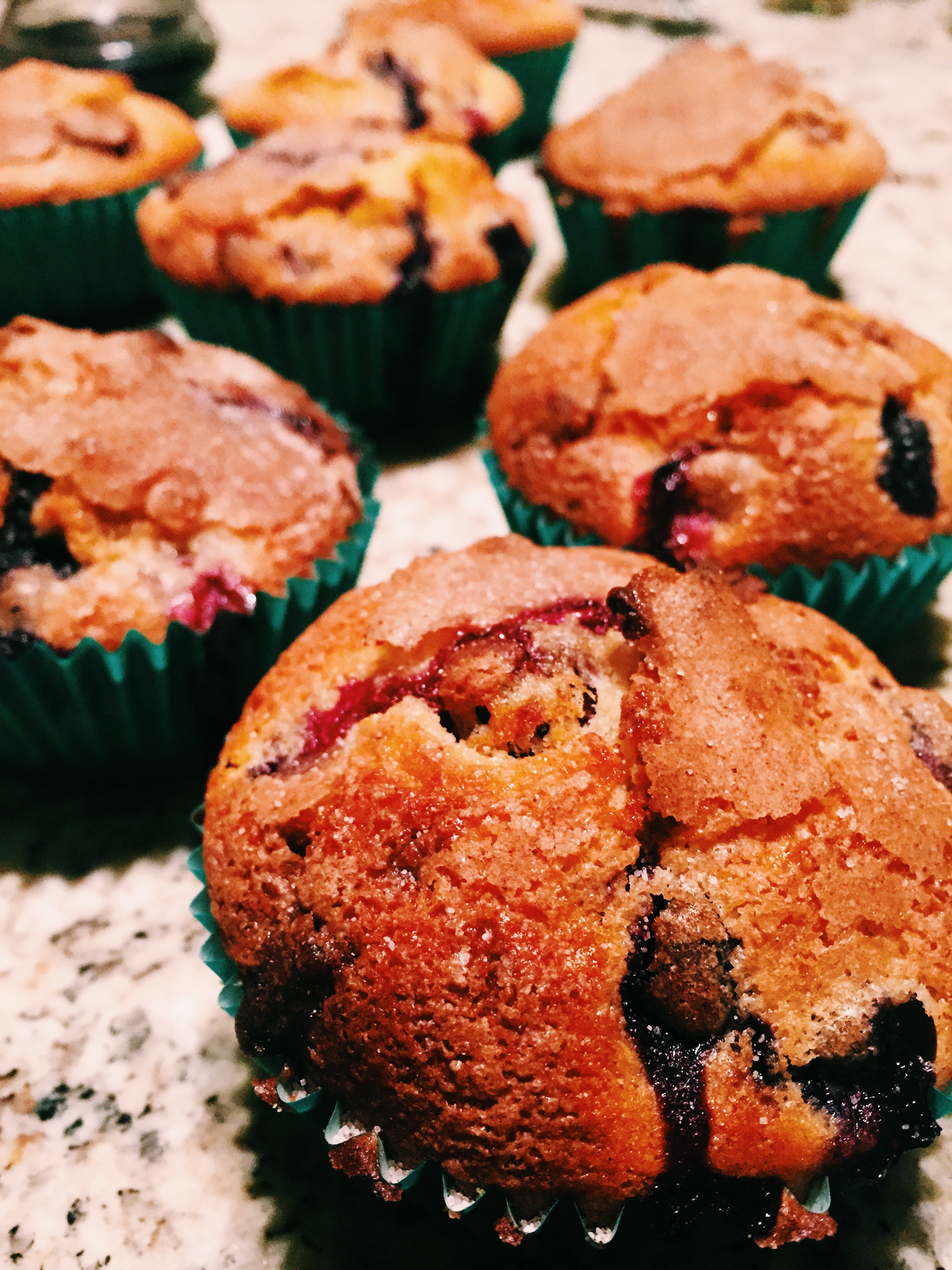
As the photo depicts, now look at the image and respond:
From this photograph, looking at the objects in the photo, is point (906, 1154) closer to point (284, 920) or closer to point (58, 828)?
point (284, 920)

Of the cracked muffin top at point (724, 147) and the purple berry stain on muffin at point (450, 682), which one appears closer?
the purple berry stain on muffin at point (450, 682)

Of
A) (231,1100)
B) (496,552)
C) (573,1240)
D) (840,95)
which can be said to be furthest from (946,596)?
(840,95)

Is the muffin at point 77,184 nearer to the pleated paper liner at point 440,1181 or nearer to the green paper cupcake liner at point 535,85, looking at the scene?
the green paper cupcake liner at point 535,85

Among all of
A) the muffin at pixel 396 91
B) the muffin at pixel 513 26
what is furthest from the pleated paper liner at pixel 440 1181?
the muffin at pixel 513 26

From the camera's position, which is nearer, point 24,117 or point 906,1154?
point 906,1154

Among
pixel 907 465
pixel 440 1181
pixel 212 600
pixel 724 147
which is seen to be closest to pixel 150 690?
pixel 212 600

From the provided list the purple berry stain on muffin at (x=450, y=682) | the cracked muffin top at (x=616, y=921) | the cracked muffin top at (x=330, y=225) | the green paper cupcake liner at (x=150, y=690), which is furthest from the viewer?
the cracked muffin top at (x=330, y=225)

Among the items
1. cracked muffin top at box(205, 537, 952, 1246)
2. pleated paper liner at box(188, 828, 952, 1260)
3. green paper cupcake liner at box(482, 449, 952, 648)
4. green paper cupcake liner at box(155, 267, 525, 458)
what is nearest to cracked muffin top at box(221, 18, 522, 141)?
green paper cupcake liner at box(155, 267, 525, 458)
